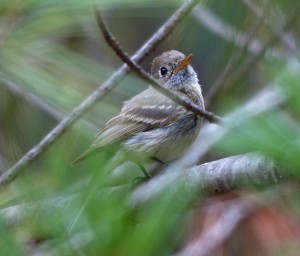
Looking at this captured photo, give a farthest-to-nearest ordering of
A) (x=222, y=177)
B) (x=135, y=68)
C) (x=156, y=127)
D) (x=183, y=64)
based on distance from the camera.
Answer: (x=183, y=64), (x=156, y=127), (x=135, y=68), (x=222, y=177)

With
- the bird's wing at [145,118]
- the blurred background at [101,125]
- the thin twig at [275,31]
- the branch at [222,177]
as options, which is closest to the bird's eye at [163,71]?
the blurred background at [101,125]

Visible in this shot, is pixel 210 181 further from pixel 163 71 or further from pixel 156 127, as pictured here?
pixel 163 71

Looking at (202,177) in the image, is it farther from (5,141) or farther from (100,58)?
(100,58)

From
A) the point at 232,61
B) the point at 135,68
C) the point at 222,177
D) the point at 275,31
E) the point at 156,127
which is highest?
the point at 135,68

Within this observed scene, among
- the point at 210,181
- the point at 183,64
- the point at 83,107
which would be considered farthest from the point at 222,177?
the point at 183,64

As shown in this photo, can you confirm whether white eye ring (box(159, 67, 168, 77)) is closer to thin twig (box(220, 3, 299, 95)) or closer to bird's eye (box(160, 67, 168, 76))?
bird's eye (box(160, 67, 168, 76))

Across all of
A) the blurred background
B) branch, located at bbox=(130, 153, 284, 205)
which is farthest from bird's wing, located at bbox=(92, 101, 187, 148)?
branch, located at bbox=(130, 153, 284, 205)
